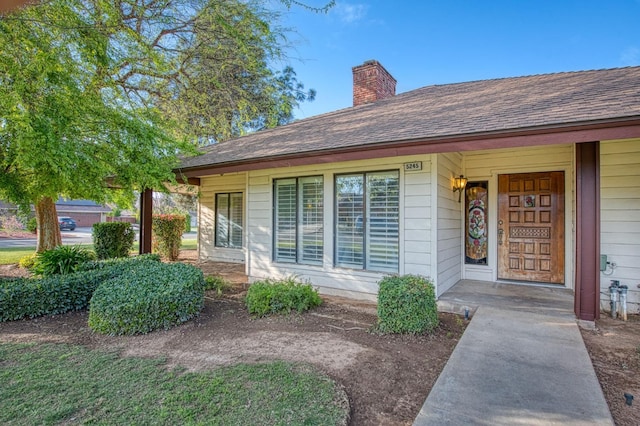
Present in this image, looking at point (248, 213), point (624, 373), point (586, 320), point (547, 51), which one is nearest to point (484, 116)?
point (586, 320)

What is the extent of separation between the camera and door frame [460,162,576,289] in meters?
5.67

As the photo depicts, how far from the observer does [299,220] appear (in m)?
6.66

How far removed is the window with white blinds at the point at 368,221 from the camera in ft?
18.3

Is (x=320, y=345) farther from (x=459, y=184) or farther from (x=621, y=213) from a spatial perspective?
(x=621, y=213)

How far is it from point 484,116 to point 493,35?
23.3 ft

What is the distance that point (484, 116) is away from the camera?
4.81 metres

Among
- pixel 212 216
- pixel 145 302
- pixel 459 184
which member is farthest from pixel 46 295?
pixel 459 184

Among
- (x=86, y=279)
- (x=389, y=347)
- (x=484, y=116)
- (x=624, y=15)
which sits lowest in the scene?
(x=389, y=347)

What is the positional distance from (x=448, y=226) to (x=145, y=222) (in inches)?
276

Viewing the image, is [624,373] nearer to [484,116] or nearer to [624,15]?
[484,116]

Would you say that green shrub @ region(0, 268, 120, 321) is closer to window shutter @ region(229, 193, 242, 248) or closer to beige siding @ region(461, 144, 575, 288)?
window shutter @ region(229, 193, 242, 248)

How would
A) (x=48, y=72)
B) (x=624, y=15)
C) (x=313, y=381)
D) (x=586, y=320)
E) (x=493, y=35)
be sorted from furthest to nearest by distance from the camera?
1. (x=493, y=35)
2. (x=624, y=15)
3. (x=48, y=72)
4. (x=586, y=320)
5. (x=313, y=381)

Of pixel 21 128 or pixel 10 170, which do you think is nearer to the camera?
pixel 21 128

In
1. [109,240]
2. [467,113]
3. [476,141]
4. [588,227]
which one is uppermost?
[467,113]
